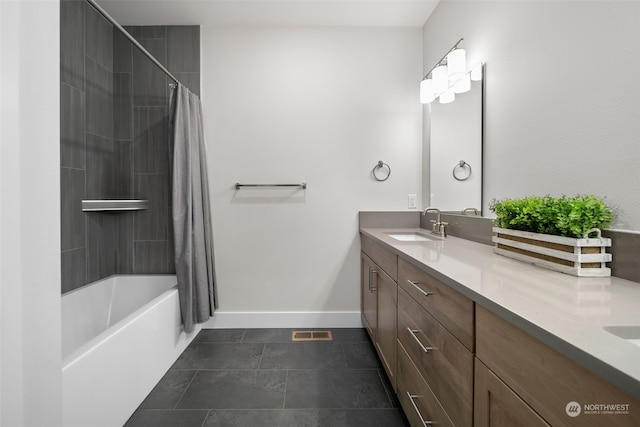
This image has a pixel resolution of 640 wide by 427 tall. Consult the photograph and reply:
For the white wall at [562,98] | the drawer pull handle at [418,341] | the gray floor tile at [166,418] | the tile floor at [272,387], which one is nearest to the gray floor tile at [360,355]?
the tile floor at [272,387]

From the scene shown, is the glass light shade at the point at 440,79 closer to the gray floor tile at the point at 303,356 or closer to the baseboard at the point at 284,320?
the baseboard at the point at 284,320

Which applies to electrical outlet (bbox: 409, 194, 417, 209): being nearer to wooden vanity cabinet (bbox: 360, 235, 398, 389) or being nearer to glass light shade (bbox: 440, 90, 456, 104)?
wooden vanity cabinet (bbox: 360, 235, 398, 389)

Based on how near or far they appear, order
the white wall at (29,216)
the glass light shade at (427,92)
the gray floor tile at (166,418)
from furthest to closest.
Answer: the glass light shade at (427,92) → the gray floor tile at (166,418) → the white wall at (29,216)

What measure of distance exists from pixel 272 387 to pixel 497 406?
53.9 inches

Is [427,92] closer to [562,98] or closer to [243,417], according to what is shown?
[562,98]

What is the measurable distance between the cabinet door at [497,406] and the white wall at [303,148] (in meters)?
1.88

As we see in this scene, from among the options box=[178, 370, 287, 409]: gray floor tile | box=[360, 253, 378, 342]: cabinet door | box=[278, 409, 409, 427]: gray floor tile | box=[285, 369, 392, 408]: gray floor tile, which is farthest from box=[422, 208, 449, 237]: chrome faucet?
box=[178, 370, 287, 409]: gray floor tile

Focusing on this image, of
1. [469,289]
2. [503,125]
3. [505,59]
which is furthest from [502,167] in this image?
[469,289]

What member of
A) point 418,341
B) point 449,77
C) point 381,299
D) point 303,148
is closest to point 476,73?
point 449,77

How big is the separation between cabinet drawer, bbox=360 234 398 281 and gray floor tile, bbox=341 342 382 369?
660 millimetres

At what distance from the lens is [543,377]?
0.61 meters

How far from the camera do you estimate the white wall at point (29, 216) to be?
831 millimetres

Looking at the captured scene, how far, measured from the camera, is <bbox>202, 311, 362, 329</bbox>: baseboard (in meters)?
2.65

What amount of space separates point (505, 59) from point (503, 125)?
33cm
